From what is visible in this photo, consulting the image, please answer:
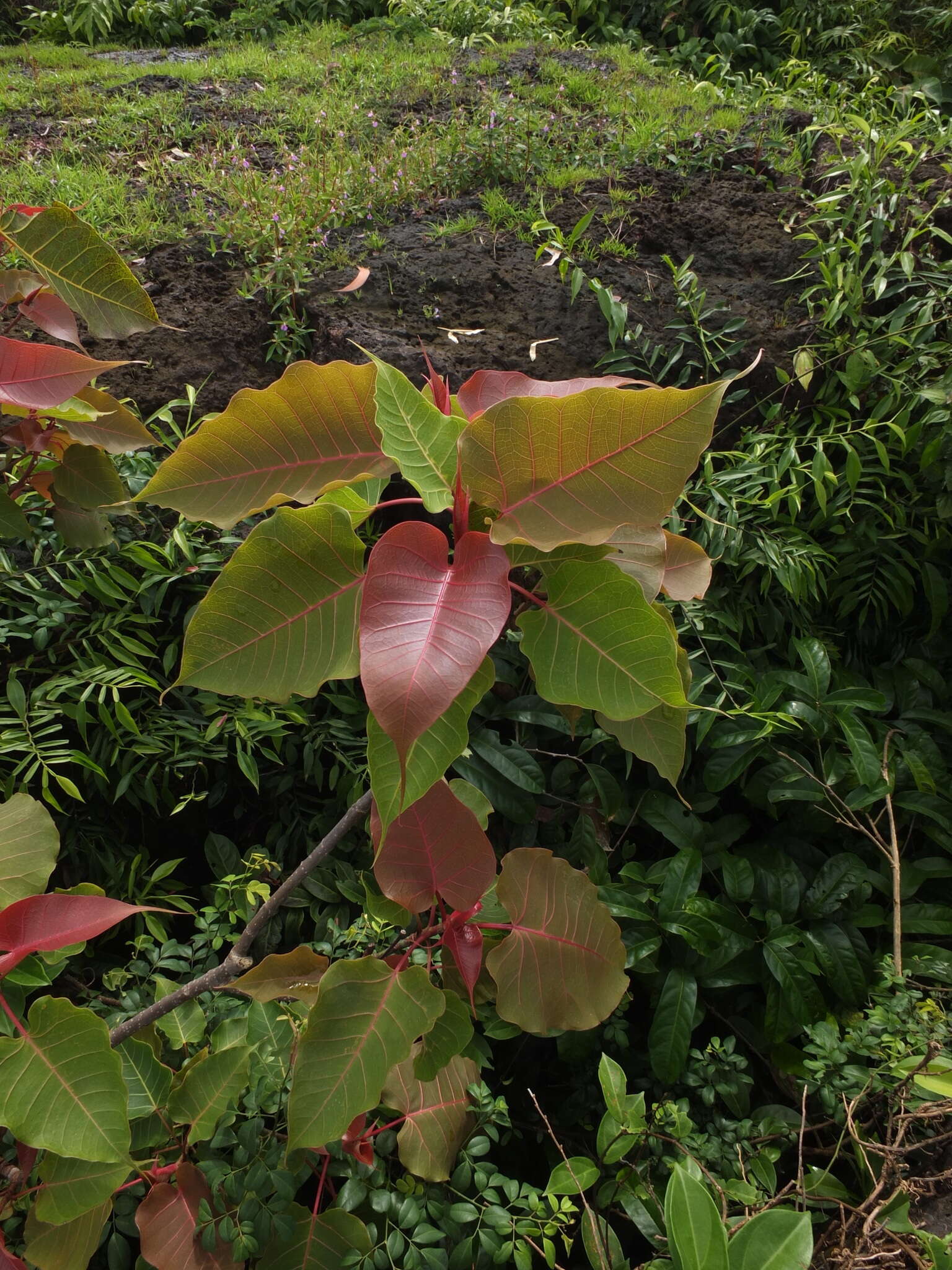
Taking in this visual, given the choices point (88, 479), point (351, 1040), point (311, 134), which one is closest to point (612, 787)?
point (351, 1040)

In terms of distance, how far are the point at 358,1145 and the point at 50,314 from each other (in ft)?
4.45

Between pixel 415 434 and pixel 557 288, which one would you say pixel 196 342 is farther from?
pixel 415 434

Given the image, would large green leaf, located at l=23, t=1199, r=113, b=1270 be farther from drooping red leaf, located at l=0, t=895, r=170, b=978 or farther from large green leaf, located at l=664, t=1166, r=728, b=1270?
large green leaf, located at l=664, t=1166, r=728, b=1270

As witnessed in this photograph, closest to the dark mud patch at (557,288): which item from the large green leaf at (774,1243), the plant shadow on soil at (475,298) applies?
the plant shadow on soil at (475,298)

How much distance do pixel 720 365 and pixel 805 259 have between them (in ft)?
1.98

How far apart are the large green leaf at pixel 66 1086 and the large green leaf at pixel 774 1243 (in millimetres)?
682

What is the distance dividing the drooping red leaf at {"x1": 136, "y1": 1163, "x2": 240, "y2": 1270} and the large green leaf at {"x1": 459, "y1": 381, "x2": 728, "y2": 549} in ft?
2.87

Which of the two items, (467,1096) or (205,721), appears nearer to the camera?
(467,1096)

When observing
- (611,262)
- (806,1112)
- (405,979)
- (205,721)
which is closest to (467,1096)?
(405,979)

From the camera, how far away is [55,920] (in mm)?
876

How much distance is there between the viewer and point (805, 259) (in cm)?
247

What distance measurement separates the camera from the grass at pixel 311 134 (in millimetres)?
2705

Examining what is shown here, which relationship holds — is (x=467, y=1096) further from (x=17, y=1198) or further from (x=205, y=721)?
(x=205, y=721)

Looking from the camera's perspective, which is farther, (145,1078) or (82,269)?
(82,269)
